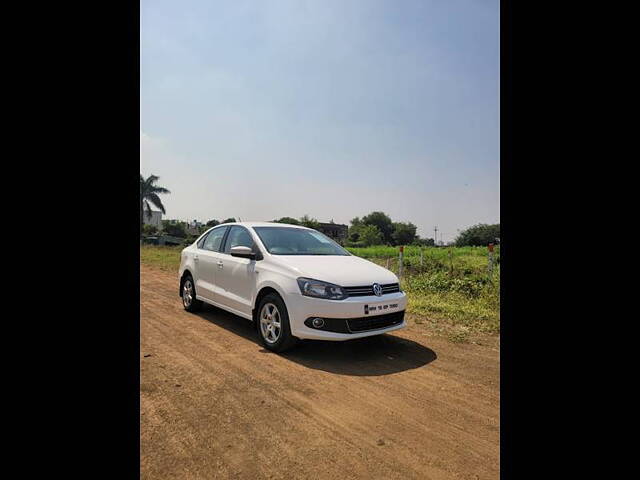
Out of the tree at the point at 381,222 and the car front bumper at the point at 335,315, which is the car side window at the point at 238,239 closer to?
the car front bumper at the point at 335,315

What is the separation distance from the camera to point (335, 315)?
4.04 metres

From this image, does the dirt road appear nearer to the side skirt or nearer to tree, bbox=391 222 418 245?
the side skirt

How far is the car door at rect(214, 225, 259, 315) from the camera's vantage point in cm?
483

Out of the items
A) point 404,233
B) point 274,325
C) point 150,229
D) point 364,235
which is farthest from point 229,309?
point 404,233

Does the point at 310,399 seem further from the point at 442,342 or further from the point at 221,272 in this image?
the point at 221,272

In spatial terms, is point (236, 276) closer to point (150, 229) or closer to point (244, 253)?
point (244, 253)

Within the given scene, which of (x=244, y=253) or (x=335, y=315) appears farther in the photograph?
(x=244, y=253)

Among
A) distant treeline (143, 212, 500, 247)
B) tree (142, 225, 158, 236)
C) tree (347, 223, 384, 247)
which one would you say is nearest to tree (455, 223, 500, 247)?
distant treeline (143, 212, 500, 247)

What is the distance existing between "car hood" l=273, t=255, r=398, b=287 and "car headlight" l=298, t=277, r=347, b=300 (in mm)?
53

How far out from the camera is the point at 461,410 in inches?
119

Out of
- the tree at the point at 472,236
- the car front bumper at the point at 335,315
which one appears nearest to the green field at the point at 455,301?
the car front bumper at the point at 335,315

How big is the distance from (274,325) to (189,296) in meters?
2.57
